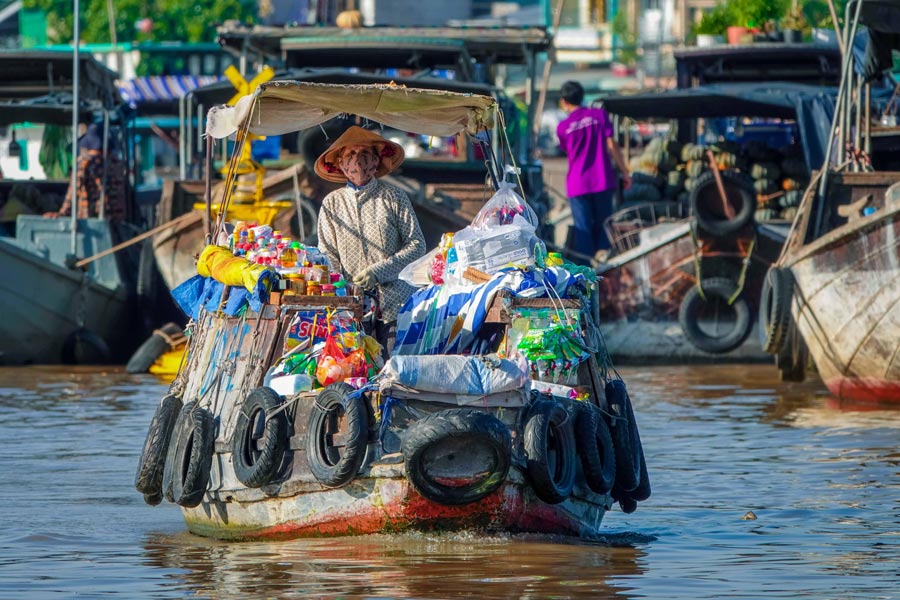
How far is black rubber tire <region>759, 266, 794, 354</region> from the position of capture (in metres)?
12.9

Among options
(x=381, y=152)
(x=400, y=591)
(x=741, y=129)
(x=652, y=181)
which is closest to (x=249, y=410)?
(x=400, y=591)

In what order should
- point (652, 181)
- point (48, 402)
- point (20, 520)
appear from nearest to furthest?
1. point (20, 520)
2. point (48, 402)
3. point (652, 181)

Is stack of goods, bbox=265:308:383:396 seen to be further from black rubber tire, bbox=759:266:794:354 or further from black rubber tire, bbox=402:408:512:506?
black rubber tire, bbox=759:266:794:354

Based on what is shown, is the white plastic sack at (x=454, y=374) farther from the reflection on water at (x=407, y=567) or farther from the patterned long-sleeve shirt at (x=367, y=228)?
the patterned long-sleeve shirt at (x=367, y=228)

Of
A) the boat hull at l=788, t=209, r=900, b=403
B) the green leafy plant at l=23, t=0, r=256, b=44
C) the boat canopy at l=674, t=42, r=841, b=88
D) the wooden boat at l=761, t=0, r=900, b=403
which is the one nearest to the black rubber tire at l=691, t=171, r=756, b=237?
the wooden boat at l=761, t=0, r=900, b=403

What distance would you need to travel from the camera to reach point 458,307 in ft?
24.9

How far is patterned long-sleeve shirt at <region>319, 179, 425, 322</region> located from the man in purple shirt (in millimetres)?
7872

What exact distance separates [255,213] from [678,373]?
380cm

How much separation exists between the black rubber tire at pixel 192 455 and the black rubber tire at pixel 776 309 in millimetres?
6367

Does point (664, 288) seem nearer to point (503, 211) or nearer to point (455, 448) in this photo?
point (503, 211)

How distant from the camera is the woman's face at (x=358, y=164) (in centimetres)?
822

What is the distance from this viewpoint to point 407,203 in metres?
8.28

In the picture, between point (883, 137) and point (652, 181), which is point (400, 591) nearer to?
point (883, 137)

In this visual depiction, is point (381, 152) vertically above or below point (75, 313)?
above
